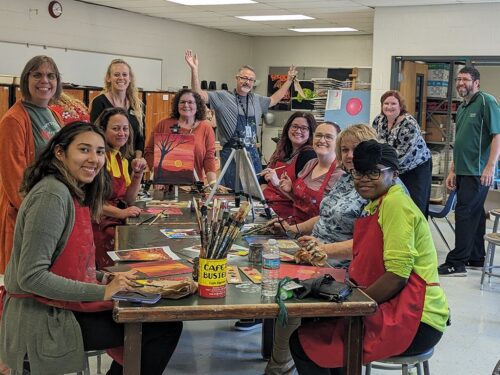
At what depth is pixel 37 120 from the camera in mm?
3414

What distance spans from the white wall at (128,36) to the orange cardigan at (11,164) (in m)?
4.87

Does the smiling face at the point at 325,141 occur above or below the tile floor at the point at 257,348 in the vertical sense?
above

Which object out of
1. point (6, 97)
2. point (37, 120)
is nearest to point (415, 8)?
point (6, 97)

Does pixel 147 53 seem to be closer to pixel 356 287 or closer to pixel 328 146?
pixel 328 146

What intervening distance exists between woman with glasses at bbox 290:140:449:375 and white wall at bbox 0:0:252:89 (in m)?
6.46

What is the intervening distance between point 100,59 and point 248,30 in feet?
11.9

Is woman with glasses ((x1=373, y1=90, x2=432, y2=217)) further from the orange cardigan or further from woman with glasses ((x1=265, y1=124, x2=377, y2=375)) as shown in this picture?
the orange cardigan

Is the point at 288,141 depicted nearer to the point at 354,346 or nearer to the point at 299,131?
the point at 299,131

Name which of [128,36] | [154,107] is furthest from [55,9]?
[154,107]

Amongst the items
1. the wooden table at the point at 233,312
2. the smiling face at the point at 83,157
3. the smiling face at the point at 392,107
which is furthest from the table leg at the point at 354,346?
the smiling face at the point at 392,107

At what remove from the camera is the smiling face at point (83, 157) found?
2.35 m

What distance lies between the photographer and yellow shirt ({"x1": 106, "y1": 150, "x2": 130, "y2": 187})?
3.75m

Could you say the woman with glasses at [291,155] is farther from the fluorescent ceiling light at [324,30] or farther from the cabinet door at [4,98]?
the fluorescent ceiling light at [324,30]

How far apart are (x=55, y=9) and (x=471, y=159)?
5.67 meters
